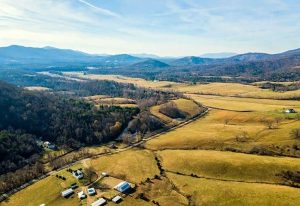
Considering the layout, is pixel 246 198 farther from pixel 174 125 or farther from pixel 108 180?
pixel 174 125

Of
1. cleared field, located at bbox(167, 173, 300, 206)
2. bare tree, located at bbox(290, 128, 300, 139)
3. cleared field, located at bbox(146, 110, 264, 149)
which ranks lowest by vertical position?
cleared field, located at bbox(167, 173, 300, 206)

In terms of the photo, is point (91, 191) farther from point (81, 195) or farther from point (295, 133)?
point (295, 133)

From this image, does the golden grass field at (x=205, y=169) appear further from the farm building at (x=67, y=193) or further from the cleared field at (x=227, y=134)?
the farm building at (x=67, y=193)

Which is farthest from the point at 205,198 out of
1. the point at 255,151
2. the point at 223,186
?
the point at 255,151

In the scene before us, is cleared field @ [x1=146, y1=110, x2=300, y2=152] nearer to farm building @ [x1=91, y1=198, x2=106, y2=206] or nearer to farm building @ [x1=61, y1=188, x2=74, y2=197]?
farm building @ [x1=61, y1=188, x2=74, y2=197]

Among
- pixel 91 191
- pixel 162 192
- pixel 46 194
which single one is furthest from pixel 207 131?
pixel 46 194

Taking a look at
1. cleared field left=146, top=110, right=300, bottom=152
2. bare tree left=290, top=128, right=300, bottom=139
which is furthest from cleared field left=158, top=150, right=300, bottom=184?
bare tree left=290, top=128, right=300, bottom=139
